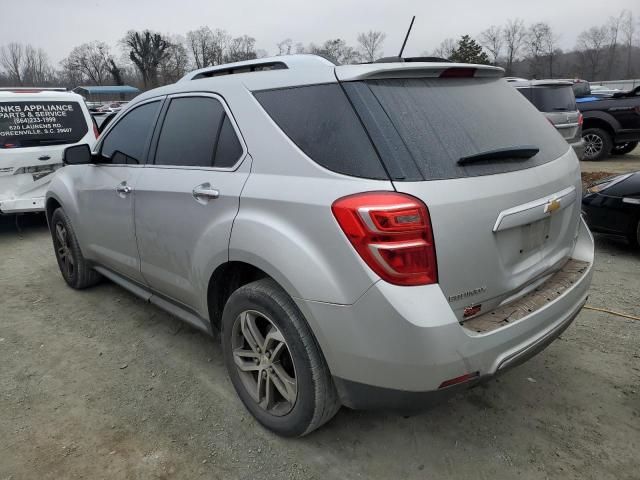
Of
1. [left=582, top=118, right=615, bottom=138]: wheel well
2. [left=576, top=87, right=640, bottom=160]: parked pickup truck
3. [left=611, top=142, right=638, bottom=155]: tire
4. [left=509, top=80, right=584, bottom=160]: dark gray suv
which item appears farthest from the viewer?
[left=611, top=142, right=638, bottom=155]: tire

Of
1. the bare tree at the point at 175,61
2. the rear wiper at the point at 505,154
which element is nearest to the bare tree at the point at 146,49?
the bare tree at the point at 175,61

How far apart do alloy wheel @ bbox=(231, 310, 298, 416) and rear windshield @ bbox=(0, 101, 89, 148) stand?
557 cm

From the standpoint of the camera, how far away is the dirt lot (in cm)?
229

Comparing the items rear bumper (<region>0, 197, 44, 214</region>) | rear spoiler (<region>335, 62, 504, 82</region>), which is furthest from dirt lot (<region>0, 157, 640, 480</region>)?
rear bumper (<region>0, 197, 44, 214</region>)

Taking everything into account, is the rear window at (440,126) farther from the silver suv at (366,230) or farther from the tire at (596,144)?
the tire at (596,144)

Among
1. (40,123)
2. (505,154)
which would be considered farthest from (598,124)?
(40,123)

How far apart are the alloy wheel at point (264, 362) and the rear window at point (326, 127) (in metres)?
0.82

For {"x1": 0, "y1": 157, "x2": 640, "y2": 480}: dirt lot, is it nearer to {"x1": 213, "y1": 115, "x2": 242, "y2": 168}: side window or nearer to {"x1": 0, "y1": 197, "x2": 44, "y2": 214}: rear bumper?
{"x1": 213, "y1": 115, "x2": 242, "y2": 168}: side window

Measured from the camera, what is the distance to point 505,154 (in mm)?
2168

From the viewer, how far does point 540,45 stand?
78438 mm

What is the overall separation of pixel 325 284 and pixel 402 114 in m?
0.79

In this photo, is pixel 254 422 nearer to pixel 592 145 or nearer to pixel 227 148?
pixel 227 148

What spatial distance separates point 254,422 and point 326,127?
160 cm

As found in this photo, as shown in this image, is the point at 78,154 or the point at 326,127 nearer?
the point at 326,127
